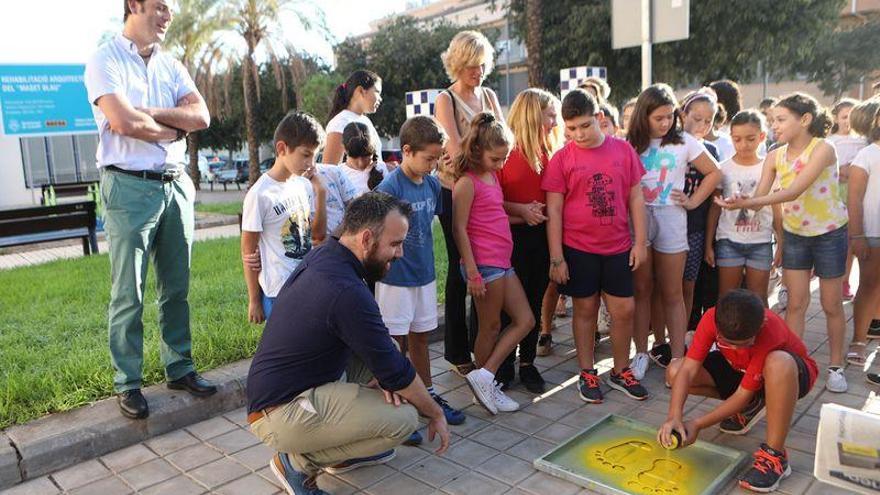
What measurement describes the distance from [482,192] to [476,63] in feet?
3.08

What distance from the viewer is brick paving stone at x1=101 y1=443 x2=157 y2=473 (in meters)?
3.19

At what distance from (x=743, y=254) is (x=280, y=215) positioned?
2.90m

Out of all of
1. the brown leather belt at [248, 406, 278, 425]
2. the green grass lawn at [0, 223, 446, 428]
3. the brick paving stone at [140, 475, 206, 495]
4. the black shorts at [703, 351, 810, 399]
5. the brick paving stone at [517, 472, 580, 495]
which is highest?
the brown leather belt at [248, 406, 278, 425]

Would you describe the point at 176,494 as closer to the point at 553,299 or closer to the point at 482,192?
the point at 482,192

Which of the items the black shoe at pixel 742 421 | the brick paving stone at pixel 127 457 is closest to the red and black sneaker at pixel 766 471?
the black shoe at pixel 742 421

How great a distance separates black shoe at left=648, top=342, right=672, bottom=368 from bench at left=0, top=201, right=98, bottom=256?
312 inches

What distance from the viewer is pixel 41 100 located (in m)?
15.1

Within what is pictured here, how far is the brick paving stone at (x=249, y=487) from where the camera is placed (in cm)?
291

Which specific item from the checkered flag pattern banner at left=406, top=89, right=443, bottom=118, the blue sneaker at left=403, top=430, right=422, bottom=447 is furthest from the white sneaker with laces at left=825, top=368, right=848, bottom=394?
the checkered flag pattern banner at left=406, top=89, right=443, bottom=118

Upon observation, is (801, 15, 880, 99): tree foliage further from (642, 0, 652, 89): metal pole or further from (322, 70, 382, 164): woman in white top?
(322, 70, 382, 164): woman in white top

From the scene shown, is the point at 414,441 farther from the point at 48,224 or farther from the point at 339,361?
the point at 48,224

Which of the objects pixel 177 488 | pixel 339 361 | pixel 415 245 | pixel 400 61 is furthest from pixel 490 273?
pixel 400 61

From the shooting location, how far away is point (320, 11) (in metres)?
19.6

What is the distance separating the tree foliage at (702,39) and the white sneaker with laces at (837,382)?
13208 millimetres
